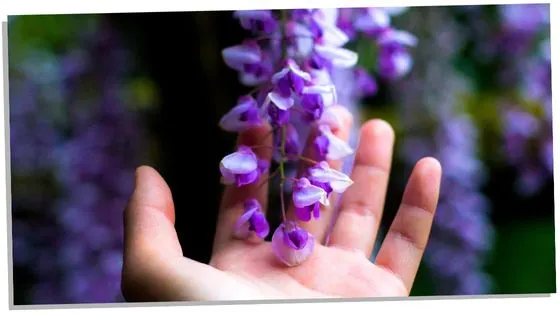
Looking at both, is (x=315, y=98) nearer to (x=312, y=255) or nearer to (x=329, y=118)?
(x=329, y=118)

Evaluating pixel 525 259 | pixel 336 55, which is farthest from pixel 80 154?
pixel 525 259

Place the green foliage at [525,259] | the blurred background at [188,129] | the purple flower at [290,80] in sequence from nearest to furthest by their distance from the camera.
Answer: the purple flower at [290,80] < the green foliage at [525,259] < the blurred background at [188,129]

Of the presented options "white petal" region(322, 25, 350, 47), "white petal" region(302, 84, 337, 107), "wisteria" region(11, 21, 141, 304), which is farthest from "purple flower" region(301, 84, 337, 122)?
"wisteria" region(11, 21, 141, 304)

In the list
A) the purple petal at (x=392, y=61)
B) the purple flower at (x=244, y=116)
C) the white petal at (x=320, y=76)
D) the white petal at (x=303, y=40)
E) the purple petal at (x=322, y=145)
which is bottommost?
the purple petal at (x=322, y=145)

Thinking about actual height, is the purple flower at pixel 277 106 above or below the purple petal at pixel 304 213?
above

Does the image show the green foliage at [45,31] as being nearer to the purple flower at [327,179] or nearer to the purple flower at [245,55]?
the purple flower at [245,55]

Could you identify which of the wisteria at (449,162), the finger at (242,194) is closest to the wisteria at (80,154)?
the finger at (242,194)
